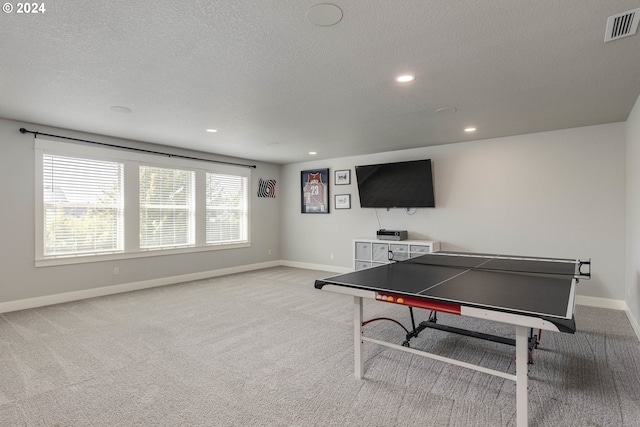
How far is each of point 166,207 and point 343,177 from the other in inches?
139

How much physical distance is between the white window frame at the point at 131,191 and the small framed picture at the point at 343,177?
6.47 feet

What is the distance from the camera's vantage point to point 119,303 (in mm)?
4695

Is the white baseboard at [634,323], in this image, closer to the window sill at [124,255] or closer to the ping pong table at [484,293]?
the ping pong table at [484,293]

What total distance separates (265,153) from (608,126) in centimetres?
541

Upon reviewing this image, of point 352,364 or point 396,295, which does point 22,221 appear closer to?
point 352,364

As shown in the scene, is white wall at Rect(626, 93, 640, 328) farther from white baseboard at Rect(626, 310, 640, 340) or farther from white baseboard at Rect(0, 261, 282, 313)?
white baseboard at Rect(0, 261, 282, 313)

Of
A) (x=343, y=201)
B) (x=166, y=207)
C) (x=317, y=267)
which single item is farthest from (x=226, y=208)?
(x=343, y=201)

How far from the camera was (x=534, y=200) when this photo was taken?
5004 millimetres

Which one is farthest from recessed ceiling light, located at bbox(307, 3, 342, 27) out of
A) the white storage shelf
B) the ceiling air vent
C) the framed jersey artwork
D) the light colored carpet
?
the framed jersey artwork

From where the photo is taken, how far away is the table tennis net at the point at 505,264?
9.47 feet

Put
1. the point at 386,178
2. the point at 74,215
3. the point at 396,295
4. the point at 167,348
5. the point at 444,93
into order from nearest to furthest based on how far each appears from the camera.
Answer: the point at 396,295 < the point at 167,348 < the point at 444,93 < the point at 74,215 < the point at 386,178

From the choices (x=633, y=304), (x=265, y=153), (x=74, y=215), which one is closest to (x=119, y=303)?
(x=74, y=215)

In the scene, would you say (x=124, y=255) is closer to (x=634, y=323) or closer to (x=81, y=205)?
(x=81, y=205)

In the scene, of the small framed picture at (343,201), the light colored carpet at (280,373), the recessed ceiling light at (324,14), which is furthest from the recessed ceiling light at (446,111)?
the small framed picture at (343,201)
